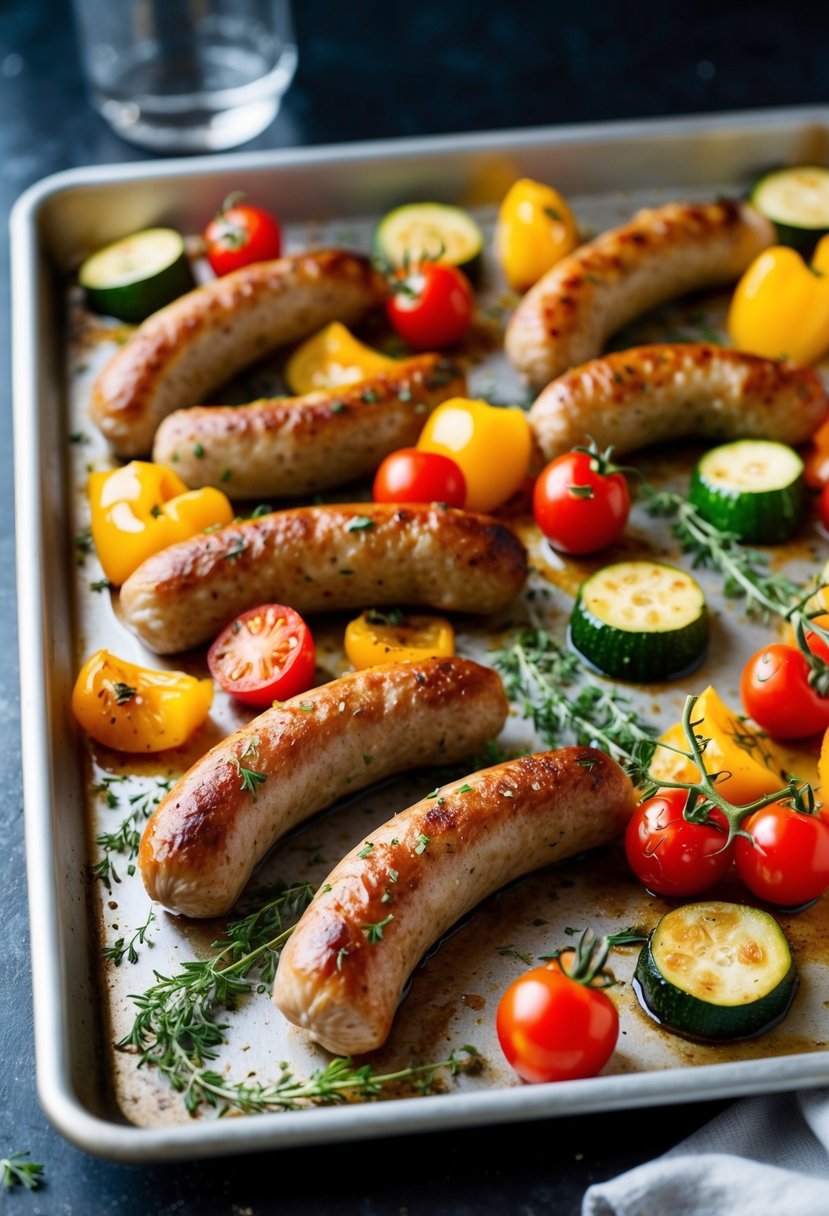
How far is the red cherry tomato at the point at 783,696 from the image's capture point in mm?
3785

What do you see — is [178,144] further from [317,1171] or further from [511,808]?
[317,1171]

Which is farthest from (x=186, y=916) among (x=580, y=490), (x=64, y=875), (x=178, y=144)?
(x=178, y=144)

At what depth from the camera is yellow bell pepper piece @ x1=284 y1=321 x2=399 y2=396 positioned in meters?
4.80

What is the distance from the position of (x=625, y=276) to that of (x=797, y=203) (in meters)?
0.94

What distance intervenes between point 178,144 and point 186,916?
11.6ft

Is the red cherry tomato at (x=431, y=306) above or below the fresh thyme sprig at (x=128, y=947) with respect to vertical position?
above

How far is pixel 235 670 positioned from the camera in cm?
389

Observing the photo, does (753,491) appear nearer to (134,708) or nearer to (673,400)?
(673,400)

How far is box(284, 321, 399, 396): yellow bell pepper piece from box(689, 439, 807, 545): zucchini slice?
1094mm

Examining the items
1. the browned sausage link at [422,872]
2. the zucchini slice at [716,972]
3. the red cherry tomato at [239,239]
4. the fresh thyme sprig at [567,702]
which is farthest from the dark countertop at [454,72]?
the zucchini slice at [716,972]

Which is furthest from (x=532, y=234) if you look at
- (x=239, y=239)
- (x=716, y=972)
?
(x=716, y=972)

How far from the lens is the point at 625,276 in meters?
4.89

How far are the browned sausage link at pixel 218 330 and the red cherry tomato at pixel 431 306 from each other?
5.3 inches

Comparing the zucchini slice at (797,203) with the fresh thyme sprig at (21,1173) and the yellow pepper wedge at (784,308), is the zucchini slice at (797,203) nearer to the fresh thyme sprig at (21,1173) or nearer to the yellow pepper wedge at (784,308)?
the yellow pepper wedge at (784,308)
